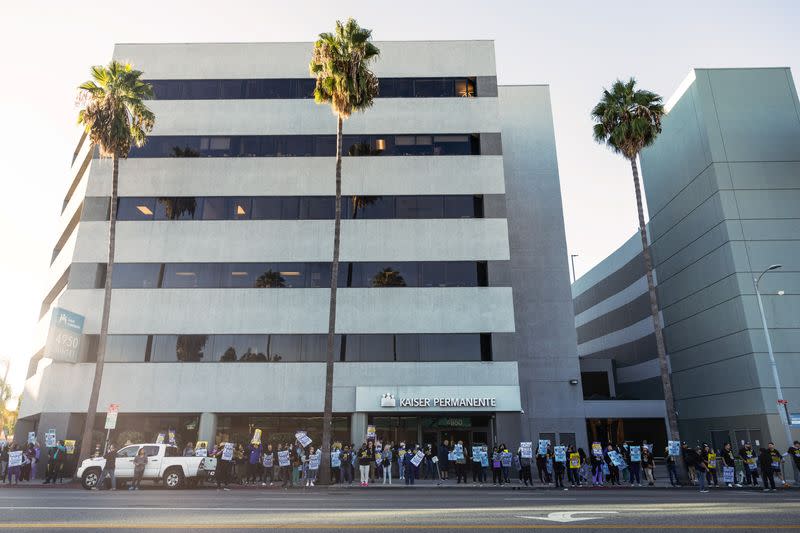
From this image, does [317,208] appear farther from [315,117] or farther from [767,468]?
[767,468]

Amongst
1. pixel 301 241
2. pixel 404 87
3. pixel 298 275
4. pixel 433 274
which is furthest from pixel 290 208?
pixel 404 87

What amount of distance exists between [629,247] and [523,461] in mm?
28744

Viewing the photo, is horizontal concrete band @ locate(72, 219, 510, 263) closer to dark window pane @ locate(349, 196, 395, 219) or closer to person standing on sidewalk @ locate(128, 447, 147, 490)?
dark window pane @ locate(349, 196, 395, 219)

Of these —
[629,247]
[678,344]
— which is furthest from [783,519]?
[629,247]

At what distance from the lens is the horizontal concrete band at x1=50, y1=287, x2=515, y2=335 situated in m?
29.0

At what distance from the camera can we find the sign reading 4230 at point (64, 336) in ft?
88.8

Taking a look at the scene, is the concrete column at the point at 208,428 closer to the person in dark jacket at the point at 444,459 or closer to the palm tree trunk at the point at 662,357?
the person in dark jacket at the point at 444,459

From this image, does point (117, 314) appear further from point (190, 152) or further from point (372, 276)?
point (372, 276)

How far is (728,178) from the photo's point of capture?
31219 mm

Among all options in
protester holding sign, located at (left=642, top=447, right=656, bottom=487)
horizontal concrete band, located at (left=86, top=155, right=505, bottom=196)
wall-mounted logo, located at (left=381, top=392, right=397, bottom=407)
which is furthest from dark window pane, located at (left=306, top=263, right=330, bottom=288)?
protester holding sign, located at (left=642, top=447, right=656, bottom=487)

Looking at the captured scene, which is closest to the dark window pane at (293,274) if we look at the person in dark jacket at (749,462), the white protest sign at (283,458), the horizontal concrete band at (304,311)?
the horizontal concrete band at (304,311)

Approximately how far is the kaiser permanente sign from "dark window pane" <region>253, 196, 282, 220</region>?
443 inches

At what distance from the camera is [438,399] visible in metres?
27.8

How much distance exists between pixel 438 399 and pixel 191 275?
15499 mm
